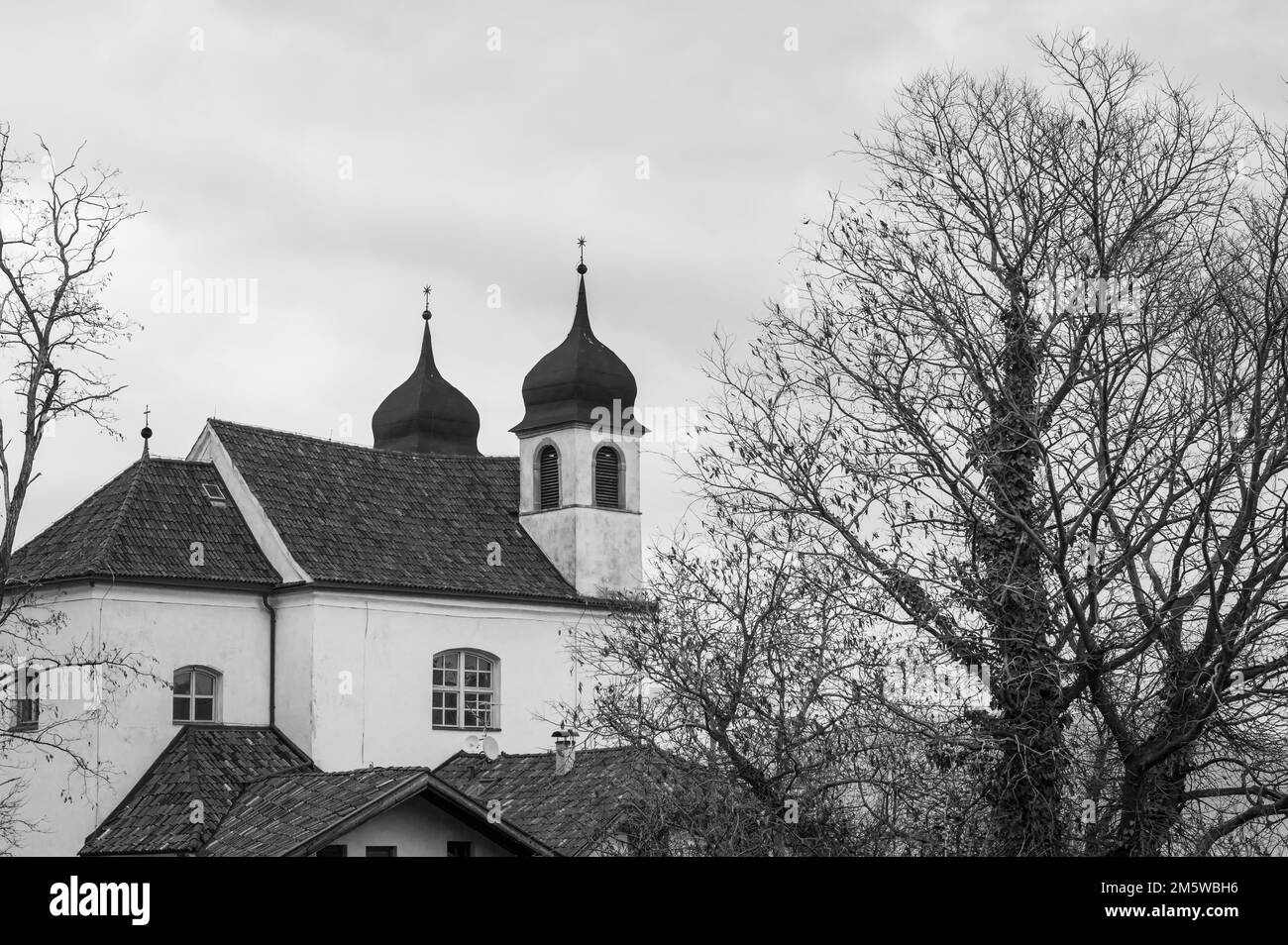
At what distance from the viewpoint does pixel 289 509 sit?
36.1 metres

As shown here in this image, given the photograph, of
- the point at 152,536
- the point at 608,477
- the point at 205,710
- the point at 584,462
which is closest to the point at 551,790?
the point at 205,710

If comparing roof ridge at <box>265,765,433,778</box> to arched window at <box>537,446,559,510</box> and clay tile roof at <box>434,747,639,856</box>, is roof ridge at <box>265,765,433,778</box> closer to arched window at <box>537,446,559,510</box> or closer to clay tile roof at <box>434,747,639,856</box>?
clay tile roof at <box>434,747,639,856</box>

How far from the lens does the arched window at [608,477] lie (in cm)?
4053

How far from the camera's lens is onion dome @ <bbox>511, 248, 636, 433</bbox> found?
4056 cm

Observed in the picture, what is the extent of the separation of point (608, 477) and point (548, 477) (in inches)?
54.9

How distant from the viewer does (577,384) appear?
133ft

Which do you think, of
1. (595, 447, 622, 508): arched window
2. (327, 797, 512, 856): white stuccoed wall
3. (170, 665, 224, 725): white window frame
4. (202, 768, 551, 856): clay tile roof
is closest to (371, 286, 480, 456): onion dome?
(595, 447, 622, 508): arched window

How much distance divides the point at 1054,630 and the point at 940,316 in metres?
2.97

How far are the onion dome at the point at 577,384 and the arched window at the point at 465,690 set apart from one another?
6356 millimetres

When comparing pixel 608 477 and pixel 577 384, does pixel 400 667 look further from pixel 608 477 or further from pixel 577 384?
pixel 577 384
